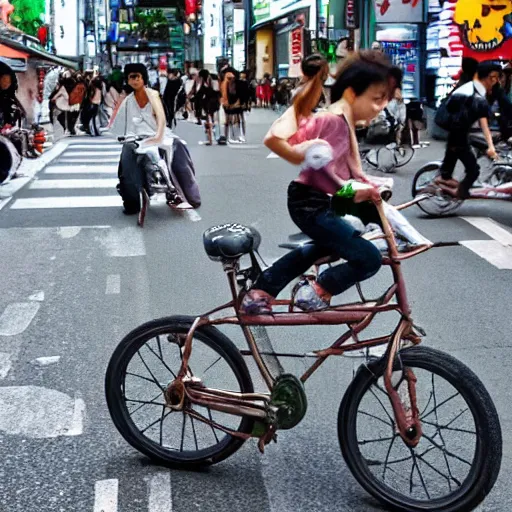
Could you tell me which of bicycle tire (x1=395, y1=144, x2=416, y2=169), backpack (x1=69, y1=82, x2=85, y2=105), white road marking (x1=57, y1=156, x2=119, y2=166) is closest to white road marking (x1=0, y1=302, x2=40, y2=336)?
bicycle tire (x1=395, y1=144, x2=416, y2=169)

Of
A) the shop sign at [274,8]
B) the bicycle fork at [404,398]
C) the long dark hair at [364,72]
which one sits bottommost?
the bicycle fork at [404,398]

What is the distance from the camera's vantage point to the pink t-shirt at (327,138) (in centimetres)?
448

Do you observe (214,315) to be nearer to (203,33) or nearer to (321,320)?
(321,320)

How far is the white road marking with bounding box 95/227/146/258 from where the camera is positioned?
10508 millimetres

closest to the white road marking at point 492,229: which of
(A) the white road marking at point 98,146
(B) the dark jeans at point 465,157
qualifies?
(B) the dark jeans at point 465,157

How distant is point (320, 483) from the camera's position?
178 inches

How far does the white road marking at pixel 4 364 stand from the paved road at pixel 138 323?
0.02 m

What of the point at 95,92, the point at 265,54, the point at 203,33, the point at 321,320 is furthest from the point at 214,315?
the point at 203,33

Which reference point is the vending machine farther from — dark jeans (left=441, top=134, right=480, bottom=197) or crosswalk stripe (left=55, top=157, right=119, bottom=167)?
dark jeans (left=441, top=134, right=480, bottom=197)

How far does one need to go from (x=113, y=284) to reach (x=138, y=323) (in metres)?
1.49

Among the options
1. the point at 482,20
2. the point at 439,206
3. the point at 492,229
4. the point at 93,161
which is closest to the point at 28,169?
the point at 93,161

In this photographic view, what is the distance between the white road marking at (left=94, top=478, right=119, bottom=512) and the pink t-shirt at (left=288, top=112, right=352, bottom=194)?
1.56 meters

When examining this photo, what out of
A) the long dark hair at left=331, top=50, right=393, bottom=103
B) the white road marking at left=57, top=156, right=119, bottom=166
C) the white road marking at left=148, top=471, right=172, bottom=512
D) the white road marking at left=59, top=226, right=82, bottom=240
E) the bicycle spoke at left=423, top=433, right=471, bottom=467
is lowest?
the white road marking at left=57, top=156, right=119, bottom=166

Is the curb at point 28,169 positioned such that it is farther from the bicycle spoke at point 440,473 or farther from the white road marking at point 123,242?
the bicycle spoke at point 440,473
